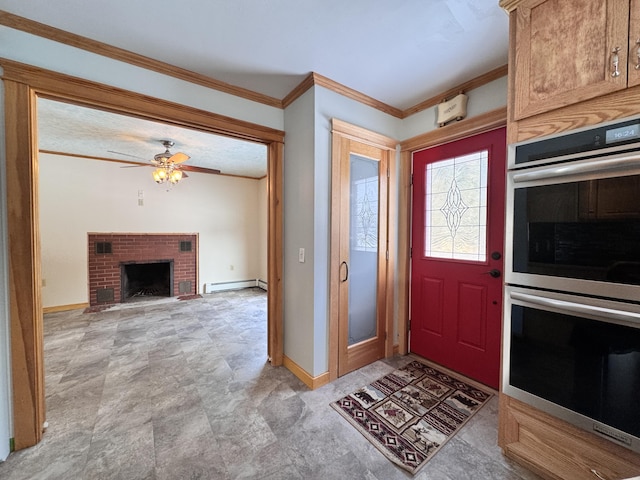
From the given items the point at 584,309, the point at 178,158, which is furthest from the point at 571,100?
the point at 178,158

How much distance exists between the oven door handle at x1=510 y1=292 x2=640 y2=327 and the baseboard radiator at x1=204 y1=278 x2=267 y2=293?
554 cm

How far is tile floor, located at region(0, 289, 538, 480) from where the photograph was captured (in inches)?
56.5

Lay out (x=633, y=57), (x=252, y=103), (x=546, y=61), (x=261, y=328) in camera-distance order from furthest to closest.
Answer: (x=261, y=328) → (x=252, y=103) → (x=546, y=61) → (x=633, y=57)

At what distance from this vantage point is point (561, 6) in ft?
4.09

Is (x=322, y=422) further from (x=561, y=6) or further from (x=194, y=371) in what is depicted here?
(x=561, y=6)

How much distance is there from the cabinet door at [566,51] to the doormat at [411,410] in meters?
1.99

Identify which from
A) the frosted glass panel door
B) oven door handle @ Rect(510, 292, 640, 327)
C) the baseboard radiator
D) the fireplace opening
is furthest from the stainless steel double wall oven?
the fireplace opening

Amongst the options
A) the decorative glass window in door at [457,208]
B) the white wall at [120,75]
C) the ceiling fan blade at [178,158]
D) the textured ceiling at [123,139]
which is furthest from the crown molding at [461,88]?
the ceiling fan blade at [178,158]

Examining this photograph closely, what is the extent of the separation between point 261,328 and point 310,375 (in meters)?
1.64

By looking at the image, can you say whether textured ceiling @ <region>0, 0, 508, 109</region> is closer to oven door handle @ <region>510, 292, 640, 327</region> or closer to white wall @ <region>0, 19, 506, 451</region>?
white wall @ <region>0, 19, 506, 451</region>

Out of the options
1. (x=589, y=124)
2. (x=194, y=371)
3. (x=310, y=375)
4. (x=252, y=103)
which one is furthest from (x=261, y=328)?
(x=589, y=124)

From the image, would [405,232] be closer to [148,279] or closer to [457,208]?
[457,208]

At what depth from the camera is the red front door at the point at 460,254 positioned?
215cm

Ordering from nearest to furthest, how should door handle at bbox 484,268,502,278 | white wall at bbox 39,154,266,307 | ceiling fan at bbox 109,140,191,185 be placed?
door handle at bbox 484,268,502,278, ceiling fan at bbox 109,140,191,185, white wall at bbox 39,154,266,307
